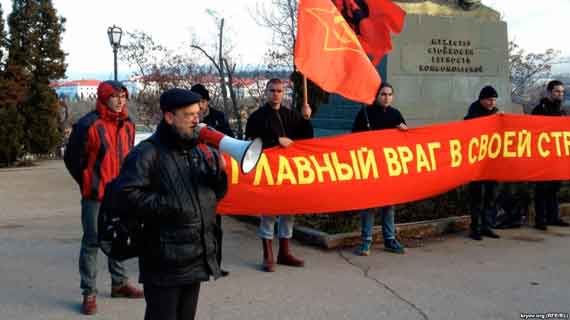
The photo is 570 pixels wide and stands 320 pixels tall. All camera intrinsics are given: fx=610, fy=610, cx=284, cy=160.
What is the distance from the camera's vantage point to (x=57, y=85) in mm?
23109

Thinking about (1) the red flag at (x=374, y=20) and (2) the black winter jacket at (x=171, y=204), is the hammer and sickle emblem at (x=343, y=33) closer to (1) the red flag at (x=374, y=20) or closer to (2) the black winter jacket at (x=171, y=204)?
→ (1) the red flag at (x=374, y=20)

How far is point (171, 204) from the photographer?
3082 millimetres

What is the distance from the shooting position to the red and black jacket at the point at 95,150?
4.91 metres

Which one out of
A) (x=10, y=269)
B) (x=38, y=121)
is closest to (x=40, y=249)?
(x=10, y=269)

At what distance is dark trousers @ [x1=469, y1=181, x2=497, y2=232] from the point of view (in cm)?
745

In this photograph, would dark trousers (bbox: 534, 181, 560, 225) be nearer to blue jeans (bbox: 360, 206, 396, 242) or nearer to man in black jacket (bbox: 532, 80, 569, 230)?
man in black jacket (bbox: 532, 80, 569, 230)

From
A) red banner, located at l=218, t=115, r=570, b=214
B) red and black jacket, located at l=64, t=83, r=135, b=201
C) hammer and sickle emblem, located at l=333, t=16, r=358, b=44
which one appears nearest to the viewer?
red and black jacket, located at l=64, t=83, r=135, b=201

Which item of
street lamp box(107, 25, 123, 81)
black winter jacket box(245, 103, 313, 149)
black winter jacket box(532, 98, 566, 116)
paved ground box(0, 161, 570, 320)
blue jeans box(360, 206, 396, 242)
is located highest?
street lamp box(107, 25, 123, 81)

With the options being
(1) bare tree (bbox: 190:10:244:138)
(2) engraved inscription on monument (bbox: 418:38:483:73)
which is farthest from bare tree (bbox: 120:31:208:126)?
(2) engraved inscription on monument (bbox: 418:38:483:73)

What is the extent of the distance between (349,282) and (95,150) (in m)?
2.60

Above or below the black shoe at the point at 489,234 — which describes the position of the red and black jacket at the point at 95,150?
above

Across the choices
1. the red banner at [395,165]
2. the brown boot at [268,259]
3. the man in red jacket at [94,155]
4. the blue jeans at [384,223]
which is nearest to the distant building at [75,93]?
the man in red jacket at [94,155]

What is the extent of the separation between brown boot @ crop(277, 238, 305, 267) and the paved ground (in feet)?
0.37

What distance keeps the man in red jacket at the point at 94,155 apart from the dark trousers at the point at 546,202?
551 cm
